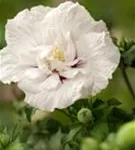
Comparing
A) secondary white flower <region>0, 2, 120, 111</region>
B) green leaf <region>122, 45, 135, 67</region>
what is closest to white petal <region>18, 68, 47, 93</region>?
secondary white flower <region>0, 2, 120, 111</region>

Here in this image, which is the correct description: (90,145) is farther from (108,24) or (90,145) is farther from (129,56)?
(108,24)

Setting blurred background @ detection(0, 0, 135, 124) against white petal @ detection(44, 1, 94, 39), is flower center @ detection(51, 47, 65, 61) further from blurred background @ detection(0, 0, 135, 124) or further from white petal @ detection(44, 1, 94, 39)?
blurred background @ detection(0, 0, 135, 124)

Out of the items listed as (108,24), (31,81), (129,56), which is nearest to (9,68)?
(31,81)

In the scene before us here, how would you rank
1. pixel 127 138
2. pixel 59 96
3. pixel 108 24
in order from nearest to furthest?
pixel 127 138 < pixel 59 96 < pixel 108 24

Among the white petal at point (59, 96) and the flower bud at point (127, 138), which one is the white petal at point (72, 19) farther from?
the flower bud at point (127, 138)

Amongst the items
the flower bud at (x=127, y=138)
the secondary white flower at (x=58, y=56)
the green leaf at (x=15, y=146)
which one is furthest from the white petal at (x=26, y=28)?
the flower bud at (x=127, y=138)
